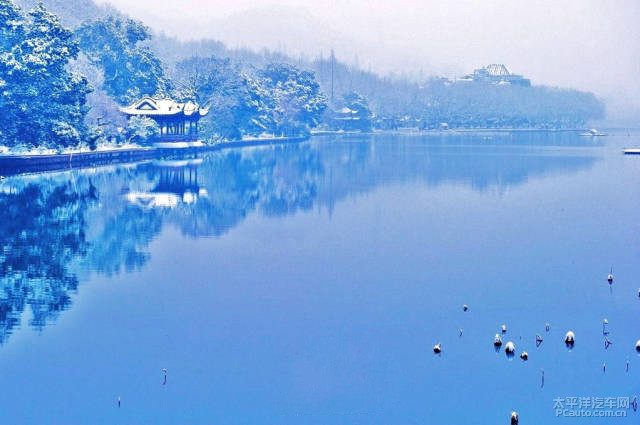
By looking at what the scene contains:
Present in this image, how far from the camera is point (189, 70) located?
11319 cm

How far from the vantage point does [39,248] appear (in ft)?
90.0

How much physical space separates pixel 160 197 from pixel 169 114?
108ft

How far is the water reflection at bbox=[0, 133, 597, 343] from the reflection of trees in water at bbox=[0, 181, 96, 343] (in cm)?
4

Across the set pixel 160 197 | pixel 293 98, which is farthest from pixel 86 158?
pixel 293 98

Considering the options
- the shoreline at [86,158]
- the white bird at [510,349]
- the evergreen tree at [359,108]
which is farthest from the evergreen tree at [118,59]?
the white bird at [510,349]

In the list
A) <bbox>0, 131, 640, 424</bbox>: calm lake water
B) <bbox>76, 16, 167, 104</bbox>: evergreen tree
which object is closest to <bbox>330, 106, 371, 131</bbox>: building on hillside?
<bbox>76, 16, 167, 104</bbox>: evergreen tree

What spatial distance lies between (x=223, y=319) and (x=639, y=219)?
24.6 m

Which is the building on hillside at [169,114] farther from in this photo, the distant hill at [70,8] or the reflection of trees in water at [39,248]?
the distant hill at [70,8]

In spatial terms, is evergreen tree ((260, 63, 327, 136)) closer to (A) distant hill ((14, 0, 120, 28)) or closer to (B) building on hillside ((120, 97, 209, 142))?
(B) building on hillside ((120, 97, 209, 142))

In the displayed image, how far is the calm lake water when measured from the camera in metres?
14.5

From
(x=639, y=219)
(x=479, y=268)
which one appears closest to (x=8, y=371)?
(x=479, y=268)

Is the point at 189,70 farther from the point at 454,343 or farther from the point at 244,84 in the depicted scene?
the point at 454,343

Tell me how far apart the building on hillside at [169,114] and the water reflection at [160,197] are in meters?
4.44

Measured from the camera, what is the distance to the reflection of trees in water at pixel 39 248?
784 inches
